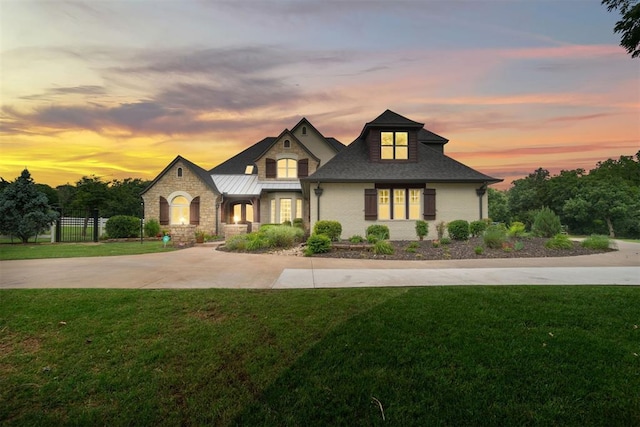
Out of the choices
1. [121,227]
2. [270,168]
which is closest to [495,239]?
[270,168]

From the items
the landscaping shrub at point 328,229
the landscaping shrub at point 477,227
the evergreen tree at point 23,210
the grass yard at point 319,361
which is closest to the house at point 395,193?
the landscaping shrub at point 477,227

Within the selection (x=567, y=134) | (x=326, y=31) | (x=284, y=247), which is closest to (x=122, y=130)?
(x=284, y=247)

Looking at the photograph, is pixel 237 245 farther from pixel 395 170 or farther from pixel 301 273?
pixel 395 170

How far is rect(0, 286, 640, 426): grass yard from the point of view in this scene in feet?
7.47

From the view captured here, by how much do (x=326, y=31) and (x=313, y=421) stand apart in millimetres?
11290

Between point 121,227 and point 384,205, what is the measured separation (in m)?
16.8

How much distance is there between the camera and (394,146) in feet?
53.7

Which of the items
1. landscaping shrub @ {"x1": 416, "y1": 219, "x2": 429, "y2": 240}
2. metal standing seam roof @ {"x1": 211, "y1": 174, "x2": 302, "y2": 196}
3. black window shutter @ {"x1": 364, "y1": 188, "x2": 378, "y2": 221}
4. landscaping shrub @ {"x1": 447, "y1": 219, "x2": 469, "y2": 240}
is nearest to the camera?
landscaping shrub @ {"x1": 447, "y1": 219, "x2": 469, "y2": 240}

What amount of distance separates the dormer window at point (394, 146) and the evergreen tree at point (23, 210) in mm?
18647

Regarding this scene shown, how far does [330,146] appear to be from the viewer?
2356 centimetres

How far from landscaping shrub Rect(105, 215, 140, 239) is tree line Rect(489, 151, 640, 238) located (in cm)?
3266

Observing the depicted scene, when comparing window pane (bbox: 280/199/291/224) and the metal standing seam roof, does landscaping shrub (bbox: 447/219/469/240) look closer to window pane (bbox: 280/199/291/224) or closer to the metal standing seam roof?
the metal standing seam roof

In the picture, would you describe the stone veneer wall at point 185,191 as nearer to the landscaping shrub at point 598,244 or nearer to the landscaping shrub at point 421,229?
the landscaping shrub at point 421,229

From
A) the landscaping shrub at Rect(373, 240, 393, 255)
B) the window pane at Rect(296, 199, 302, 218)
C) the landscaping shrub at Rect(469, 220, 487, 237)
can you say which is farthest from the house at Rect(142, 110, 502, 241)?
the landscaping shrub at Rect(373, 240, 393, 255)
